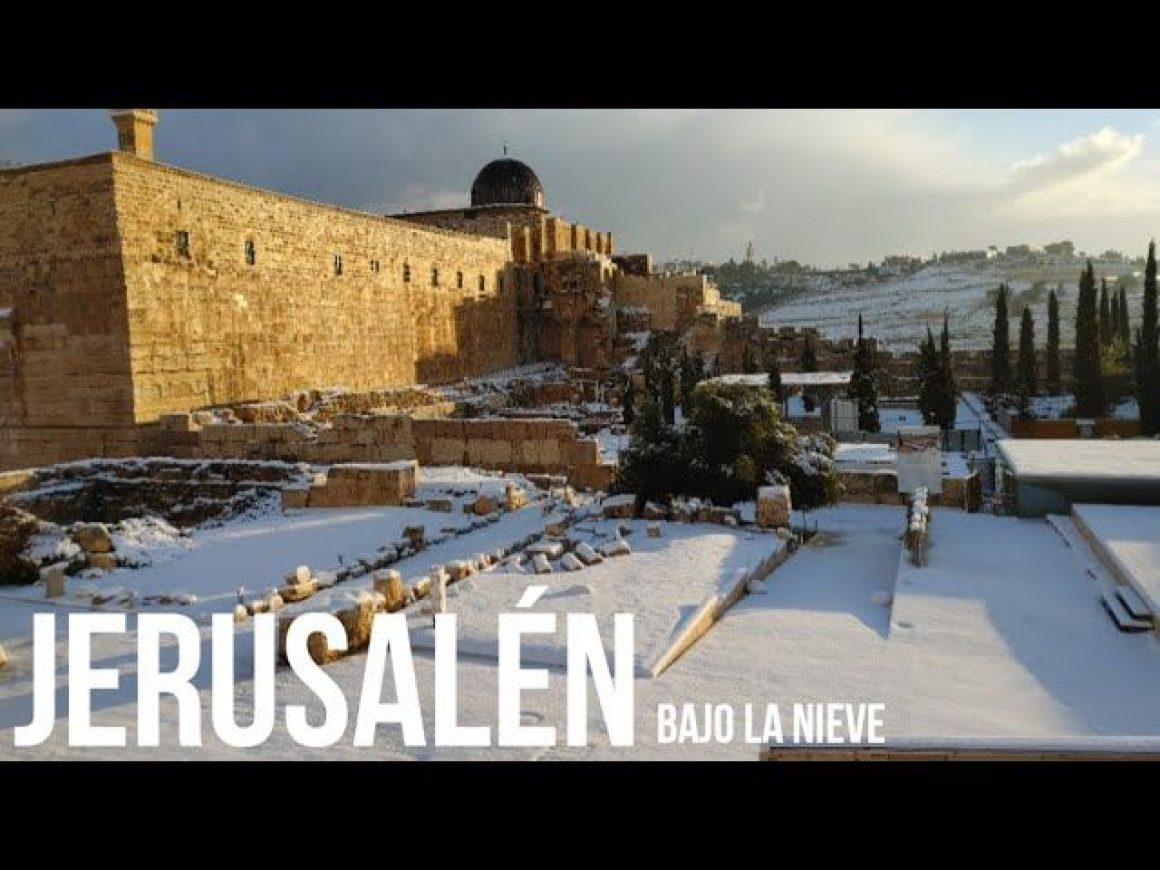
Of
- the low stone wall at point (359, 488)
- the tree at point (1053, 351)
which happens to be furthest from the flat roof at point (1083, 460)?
the tree at point (1053, 351)

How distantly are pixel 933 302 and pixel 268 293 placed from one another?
64.6 m

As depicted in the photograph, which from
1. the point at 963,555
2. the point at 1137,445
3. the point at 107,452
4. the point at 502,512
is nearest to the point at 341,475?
the point at 502,512

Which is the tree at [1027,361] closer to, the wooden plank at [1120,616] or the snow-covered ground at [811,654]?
the snow-covered ground at [811,654]

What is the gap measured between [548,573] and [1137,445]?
9646 millimetres

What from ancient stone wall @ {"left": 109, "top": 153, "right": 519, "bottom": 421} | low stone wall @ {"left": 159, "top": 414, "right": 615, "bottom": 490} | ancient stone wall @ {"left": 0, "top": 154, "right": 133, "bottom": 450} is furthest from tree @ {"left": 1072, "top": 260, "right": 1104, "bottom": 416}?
ancient stone wall @ {"left": 0, "top": 154, "right": 133, "bottom": 450}

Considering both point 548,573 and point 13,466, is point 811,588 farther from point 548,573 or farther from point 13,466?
point 13,466

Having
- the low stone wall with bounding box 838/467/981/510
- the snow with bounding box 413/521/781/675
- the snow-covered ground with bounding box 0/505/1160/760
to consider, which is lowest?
the snow-covered ground with bounding box 0/505/1160/760

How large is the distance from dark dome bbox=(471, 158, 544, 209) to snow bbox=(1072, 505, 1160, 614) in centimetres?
2927

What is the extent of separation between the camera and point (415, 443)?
14641mm

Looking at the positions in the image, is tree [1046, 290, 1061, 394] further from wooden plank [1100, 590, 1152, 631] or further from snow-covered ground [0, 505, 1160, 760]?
wooden plank [1100, 590, 1152, 631]

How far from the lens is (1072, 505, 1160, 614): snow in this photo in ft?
23.3

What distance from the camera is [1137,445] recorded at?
539 inches

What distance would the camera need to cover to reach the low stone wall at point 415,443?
46.3 ft

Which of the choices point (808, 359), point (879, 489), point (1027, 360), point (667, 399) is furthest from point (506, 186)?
point (879, 489)
